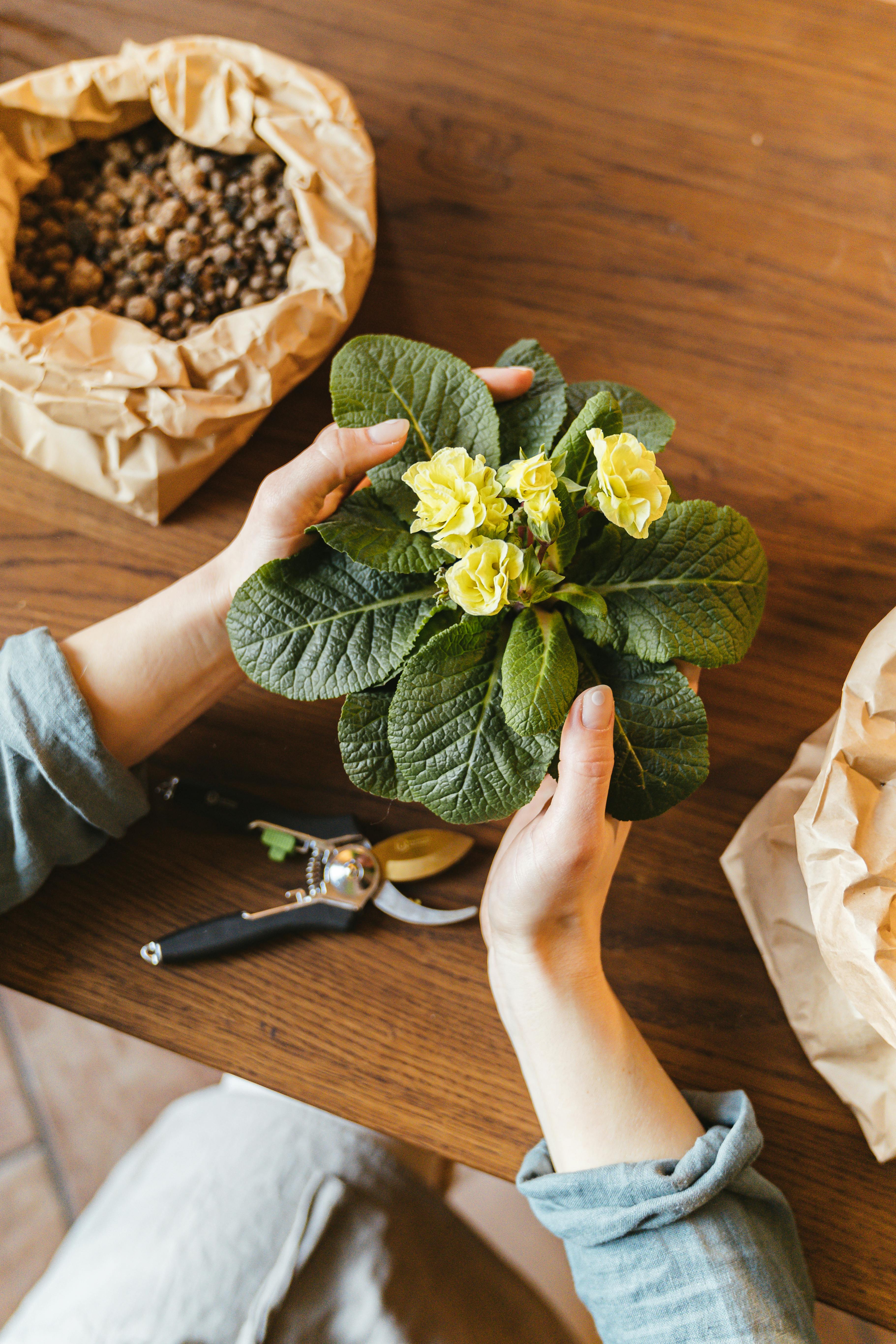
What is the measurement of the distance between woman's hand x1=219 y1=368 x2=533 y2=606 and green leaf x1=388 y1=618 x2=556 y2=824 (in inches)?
5.4

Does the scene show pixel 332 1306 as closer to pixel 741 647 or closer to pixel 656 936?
pixel 656 936

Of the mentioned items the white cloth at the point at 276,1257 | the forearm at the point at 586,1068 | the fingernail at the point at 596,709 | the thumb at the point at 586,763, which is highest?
the fingernail at the point at 596,709

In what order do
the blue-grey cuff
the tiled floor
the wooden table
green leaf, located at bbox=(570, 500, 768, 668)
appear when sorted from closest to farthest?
green leaf, located at bbox=(570, 500, 768, 668) → the blue-grey cuff → the wooden table → the tiled floor

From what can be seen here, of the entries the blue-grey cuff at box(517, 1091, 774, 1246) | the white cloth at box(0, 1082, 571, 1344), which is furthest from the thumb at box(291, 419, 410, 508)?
the white cloth at box(0, 1082, 571, 1344)

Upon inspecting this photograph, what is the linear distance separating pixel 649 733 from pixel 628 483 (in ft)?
0.64

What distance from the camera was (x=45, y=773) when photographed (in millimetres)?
727

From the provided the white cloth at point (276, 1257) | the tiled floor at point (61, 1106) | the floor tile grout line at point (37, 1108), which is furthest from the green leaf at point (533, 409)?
the floor tile grout line at point (37, 1108)

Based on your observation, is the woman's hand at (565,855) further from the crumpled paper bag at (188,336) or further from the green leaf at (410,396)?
the crumpled paper bag at (188,336)

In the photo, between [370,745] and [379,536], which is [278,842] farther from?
[379,536]

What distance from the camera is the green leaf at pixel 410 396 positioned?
1.98 feet

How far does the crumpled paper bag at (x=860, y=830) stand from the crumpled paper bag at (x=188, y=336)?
0.55m

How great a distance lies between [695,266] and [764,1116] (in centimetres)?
82

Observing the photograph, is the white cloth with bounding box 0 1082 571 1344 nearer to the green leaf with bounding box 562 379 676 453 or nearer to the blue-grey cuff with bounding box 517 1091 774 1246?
the blue-grey cuff with bounding box 517 1091 774 1246

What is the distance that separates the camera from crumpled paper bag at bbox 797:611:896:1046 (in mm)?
654
